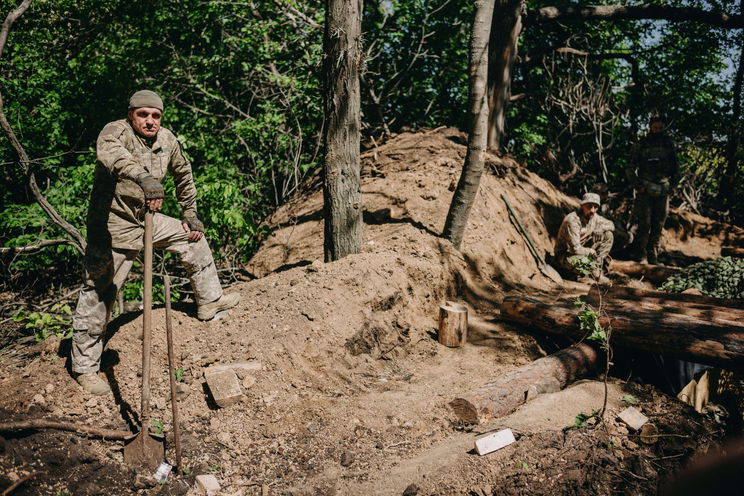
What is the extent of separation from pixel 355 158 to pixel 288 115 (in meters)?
3.64

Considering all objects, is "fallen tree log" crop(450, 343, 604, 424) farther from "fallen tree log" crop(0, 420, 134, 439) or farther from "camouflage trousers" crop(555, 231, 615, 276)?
"camouflage trousers" crop(555, 231, 615, 276)

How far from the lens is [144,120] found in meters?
3.69

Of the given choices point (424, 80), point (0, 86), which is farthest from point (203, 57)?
point (424, 80)

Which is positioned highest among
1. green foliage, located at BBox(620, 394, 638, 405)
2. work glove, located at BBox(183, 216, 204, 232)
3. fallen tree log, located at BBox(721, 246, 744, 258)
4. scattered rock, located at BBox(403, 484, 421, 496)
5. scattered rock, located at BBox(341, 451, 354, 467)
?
work glove, located at BBox(183, 216, 204, 232)

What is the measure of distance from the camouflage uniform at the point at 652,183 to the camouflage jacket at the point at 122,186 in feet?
27.7

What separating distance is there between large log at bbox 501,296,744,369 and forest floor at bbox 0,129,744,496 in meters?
0.38

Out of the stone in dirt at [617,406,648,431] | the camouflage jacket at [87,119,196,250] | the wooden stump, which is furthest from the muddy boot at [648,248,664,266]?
the camouflage jacket at [87,119,196,250]

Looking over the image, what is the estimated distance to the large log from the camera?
413 centimetres

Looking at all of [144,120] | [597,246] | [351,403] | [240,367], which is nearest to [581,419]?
[351,403]

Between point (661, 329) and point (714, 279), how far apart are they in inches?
133

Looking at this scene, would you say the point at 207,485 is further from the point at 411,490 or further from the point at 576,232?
the point at 576,232

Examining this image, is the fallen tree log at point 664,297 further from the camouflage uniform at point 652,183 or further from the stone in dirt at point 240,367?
the stone in dirt at point 240,367

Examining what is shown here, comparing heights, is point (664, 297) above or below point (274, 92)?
below

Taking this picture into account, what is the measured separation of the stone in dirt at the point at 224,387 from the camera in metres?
3.76
